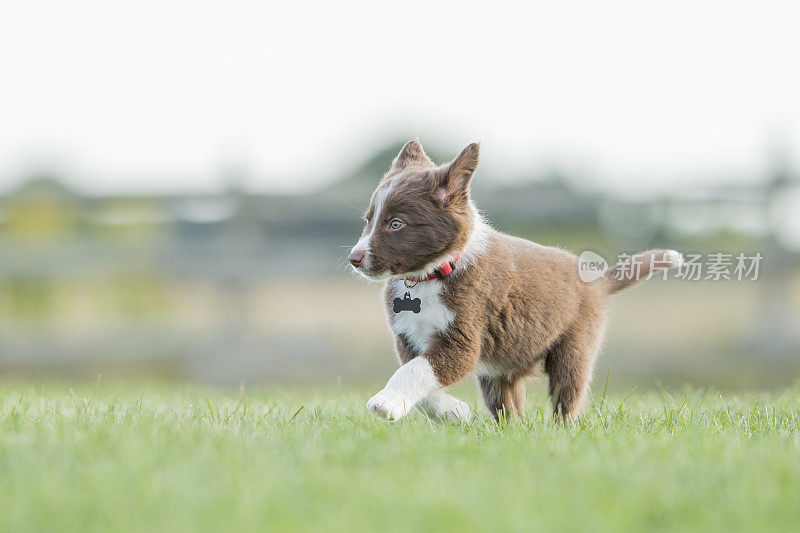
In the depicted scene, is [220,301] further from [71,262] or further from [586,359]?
[586,359]

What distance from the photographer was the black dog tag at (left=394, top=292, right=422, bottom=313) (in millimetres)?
3383

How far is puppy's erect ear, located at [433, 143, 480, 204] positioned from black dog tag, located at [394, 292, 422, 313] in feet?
1.39

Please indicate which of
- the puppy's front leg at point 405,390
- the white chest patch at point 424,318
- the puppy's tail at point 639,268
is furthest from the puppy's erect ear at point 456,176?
the puppy's tail at point 639,268

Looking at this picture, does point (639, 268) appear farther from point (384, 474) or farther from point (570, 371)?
point (384, 474)

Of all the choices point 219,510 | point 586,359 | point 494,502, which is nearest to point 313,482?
point 219,510

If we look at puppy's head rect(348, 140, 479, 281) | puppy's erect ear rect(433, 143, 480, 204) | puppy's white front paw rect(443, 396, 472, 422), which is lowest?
puppy's white front paw rect(443, 396, 472, 422)

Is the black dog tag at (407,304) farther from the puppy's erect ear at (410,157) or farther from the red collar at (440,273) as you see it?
the puppy's erect ear at (410,157)

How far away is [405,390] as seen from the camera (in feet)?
10.2

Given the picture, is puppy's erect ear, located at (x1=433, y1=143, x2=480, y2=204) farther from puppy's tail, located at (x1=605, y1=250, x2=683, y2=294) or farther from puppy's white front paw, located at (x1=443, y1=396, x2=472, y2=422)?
puppy's tail, located at (x1=605, y1=250, x2=683, y2=294)

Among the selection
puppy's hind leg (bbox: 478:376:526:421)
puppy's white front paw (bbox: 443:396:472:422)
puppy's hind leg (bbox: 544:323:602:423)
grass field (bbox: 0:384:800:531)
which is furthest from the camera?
puppy's hind leg (bbox: 478:376:526:421)

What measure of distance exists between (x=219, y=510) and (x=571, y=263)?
238 centimetres

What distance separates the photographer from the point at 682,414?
379cm

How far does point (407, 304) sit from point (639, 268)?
133 centimetres

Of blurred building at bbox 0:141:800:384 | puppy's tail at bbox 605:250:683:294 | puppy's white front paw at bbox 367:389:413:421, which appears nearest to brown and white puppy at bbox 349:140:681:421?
puppy's white front paw at bbox 367:389:413:421
